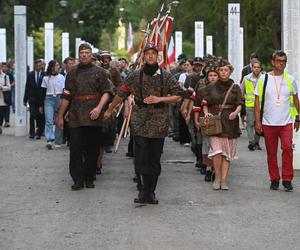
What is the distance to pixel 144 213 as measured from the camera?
1029 centimetres

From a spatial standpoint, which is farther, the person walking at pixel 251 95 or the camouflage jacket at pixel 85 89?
the person walking at pixel 251 95

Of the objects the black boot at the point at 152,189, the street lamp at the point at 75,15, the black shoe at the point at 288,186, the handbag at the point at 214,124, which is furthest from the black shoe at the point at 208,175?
the street lamp at the point at 75,15

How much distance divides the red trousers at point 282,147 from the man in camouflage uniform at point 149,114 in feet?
6.28

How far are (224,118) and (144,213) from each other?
2487mm

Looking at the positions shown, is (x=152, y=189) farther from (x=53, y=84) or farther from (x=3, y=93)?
(x=3, y=93)

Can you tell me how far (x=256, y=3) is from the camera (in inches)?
1332

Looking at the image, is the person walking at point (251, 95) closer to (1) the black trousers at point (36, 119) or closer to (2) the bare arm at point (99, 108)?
(1) the black trousers at point (36, 119)

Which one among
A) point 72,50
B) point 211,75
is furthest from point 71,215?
point 72,50

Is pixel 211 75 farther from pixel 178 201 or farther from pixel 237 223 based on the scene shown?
pixel 237 223

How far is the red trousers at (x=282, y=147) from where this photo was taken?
1212cm

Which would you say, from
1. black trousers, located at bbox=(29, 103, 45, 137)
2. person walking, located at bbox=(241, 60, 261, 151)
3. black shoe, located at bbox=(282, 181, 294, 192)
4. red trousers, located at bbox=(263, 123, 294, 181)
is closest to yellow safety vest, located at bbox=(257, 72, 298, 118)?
red trousers, located at bbox=(263, 123, 294, 181)

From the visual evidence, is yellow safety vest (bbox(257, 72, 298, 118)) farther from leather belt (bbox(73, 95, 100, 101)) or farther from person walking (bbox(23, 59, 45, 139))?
person walking (bbox(23, 59, 45, 139))

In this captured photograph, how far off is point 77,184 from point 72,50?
2259 inches

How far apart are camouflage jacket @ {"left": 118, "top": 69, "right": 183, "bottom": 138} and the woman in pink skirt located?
1484mm
